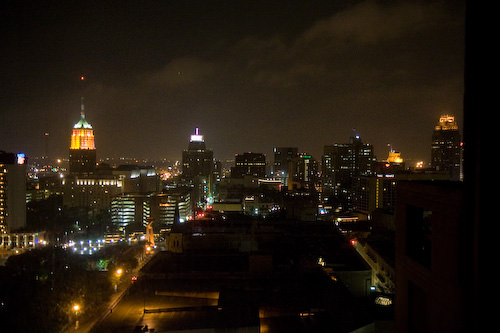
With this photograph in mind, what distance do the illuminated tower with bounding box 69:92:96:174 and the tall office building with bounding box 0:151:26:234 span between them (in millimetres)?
24537

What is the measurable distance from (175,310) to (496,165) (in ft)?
22.7

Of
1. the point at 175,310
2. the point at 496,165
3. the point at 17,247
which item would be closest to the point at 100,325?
the point at 175,310

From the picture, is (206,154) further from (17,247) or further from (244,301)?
(244,301)

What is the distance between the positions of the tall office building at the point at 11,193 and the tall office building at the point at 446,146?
37886 mm

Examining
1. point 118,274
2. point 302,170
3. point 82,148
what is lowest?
point 118,274

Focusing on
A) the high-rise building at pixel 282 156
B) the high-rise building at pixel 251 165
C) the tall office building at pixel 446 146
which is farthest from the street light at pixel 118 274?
the high-rise building at pixel 282 156

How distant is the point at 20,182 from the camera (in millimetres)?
25281

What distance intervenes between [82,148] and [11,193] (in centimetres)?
2856

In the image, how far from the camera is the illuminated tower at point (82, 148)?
50737 mm

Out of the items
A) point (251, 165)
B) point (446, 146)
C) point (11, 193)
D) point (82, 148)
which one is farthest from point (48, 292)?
point (251, 165)

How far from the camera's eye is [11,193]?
24.6 metres

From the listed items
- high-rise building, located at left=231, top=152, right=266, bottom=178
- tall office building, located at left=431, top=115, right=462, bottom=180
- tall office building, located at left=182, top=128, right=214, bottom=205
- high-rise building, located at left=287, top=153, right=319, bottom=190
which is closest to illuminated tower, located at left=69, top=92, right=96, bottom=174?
tall office building, located at left=182, top=128, right=214, bottom=205

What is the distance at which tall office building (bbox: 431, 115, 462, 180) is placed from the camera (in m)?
41.2

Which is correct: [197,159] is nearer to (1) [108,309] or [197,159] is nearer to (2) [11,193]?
(2) [11,193]
